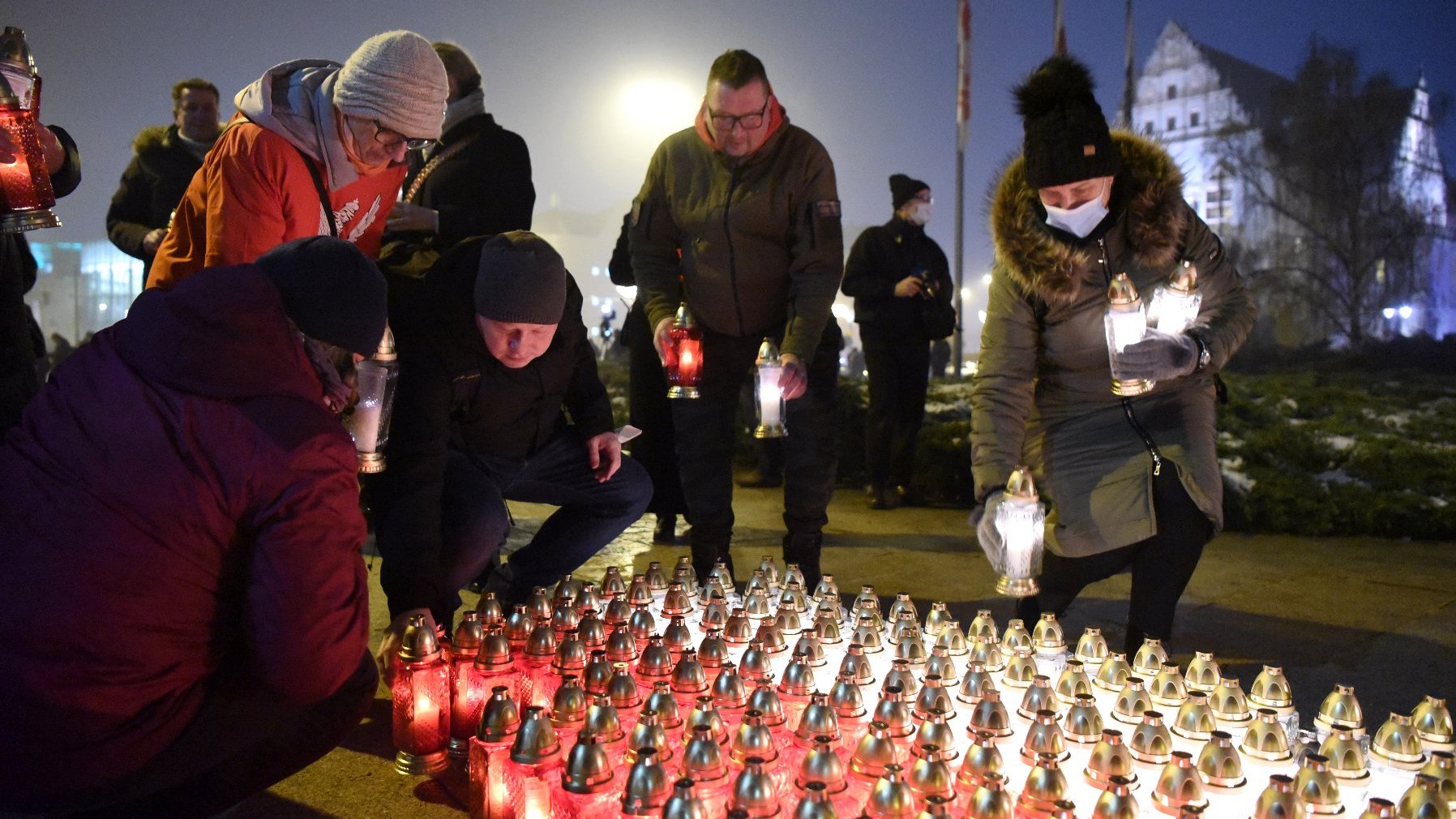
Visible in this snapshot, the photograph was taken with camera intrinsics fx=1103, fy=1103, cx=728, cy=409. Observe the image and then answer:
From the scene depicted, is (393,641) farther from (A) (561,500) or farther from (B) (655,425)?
(B) (655,425)

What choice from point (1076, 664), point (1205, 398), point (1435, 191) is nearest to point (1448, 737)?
point (1076, 664)

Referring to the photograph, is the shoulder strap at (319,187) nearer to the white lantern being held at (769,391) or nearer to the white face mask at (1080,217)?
the white lantern being held at (769,391)

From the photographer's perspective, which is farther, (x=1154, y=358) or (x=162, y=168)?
(x=162, y=168)

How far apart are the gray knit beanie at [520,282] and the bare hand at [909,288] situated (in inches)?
160

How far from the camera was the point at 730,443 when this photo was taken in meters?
4.88

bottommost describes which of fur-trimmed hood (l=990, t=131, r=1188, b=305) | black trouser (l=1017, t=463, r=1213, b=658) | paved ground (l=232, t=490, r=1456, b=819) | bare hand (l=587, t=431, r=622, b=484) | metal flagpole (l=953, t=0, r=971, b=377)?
paved ground (l=232, t=490, r=1456, b=819)

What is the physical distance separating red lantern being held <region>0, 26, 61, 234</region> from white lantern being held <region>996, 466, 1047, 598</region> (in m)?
3.00

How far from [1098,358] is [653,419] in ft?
10.5

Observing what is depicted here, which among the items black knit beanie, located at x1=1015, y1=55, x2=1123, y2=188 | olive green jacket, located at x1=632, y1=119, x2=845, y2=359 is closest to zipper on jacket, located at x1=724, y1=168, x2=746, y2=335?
olive green jacket, located at x1=632, y1=119, x2=845, y2=359

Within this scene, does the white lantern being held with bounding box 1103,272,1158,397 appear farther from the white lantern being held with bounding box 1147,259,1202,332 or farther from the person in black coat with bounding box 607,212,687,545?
the person in black coat with bounding box 607,212,687,545

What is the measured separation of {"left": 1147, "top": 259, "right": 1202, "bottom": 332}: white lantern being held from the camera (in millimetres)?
3648

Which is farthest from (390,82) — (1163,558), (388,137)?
(1163,558)

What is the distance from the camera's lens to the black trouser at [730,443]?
15.7 ft

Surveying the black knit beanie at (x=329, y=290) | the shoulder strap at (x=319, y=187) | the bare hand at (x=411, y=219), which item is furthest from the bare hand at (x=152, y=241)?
the black knit beanie at (x=329, y=290)
